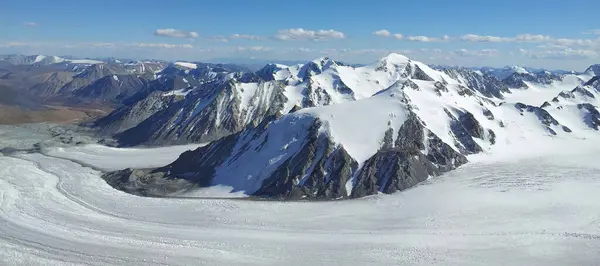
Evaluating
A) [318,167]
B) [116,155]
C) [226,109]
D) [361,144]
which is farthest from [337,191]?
[226,109]

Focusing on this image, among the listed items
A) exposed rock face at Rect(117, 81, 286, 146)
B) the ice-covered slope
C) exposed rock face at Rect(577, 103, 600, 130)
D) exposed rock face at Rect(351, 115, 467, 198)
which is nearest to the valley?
exposed rock face at Rect(351, 115, 467, 198)

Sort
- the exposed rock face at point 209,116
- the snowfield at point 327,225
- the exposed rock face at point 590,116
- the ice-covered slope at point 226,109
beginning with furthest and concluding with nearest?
the ice-covered slope at point 226,109
the exposed rock face at point 209,116
the exposed rock face at point 590,116
the snowfield at point 327,225

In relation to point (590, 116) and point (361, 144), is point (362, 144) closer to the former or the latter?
point (361, 144)

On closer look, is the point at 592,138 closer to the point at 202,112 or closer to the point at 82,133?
the point at 202,112

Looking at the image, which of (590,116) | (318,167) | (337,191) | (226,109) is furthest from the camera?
(226,109)

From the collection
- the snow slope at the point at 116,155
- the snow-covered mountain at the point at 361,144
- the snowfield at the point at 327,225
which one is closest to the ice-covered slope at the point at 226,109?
the snow slope at the point at 116,155

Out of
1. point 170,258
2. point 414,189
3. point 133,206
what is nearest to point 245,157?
point 133,206

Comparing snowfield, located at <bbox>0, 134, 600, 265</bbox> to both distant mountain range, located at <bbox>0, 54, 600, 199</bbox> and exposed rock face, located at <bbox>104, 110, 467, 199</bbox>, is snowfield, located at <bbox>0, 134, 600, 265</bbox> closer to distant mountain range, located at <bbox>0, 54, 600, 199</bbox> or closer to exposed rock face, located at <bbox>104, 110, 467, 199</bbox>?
exposed rock face, located at <bbox>104, 110, 467, 199</bbox>

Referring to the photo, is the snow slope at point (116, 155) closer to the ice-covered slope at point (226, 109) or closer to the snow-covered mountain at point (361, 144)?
the ice-covered slope at point (226, 109)

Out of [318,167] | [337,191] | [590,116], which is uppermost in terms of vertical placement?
[590,116]
